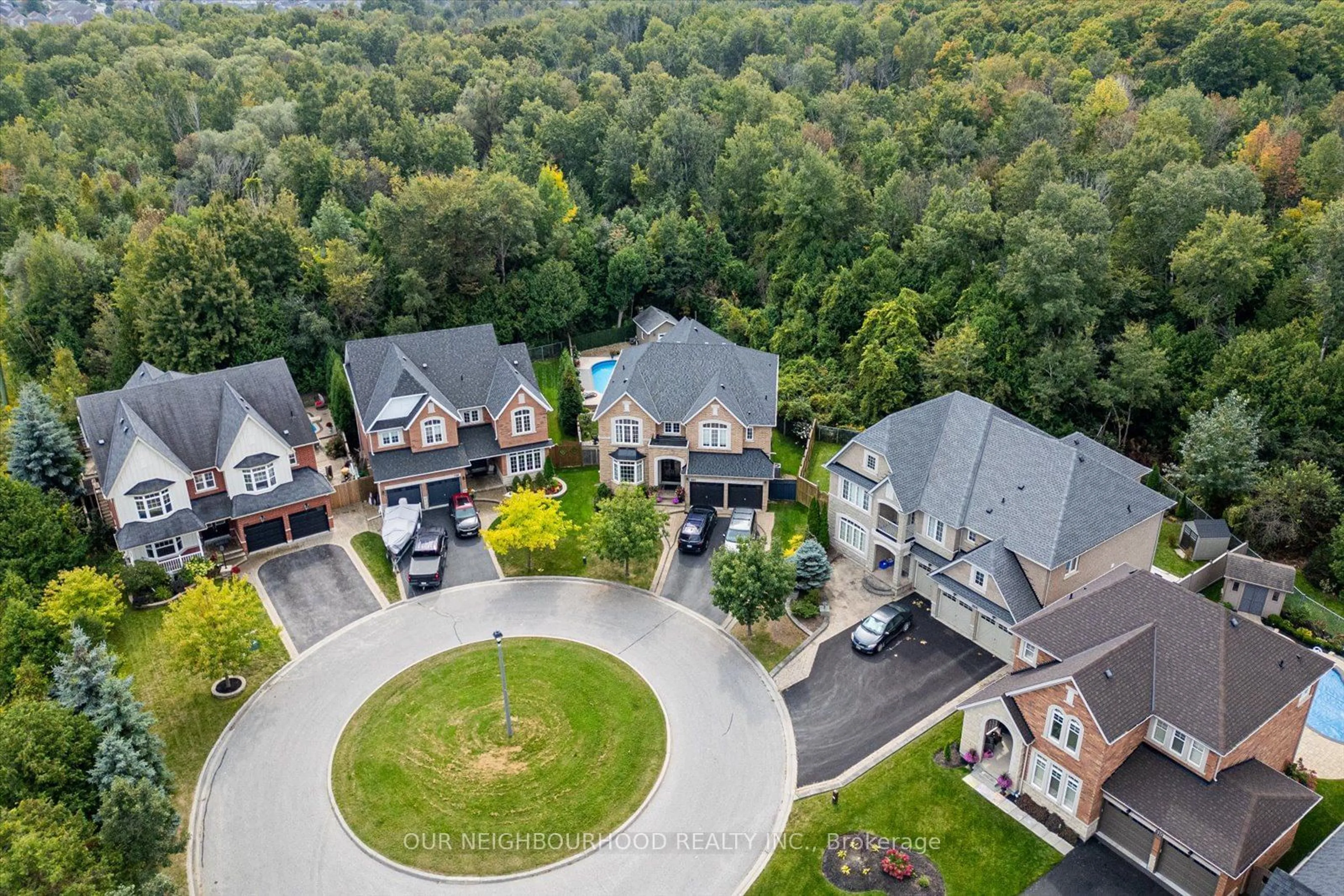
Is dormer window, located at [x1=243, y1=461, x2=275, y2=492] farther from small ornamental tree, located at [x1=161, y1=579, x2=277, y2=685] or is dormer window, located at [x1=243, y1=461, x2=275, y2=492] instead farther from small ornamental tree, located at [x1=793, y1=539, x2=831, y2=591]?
small ornamental tree, located at [x1=793, y1=539, x2=831, y2=591]

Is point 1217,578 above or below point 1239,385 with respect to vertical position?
below

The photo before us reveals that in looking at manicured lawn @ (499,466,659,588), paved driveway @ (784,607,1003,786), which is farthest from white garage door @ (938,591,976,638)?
manicured lawn @ (499,466,659,588)

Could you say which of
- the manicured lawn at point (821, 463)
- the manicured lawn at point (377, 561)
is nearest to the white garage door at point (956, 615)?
the manicured lawn at point (821, 463)

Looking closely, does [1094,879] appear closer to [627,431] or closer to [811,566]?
[811,566]

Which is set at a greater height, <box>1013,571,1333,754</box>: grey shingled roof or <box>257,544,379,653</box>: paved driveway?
<box>1013,571,1333,754</box>: grey shingled roof

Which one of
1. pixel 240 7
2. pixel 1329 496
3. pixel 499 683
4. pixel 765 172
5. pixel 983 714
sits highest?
pixel 240 7

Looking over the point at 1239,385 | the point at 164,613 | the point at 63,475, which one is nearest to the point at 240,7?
the point at 63,475

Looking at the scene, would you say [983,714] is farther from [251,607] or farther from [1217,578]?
[251,607]
